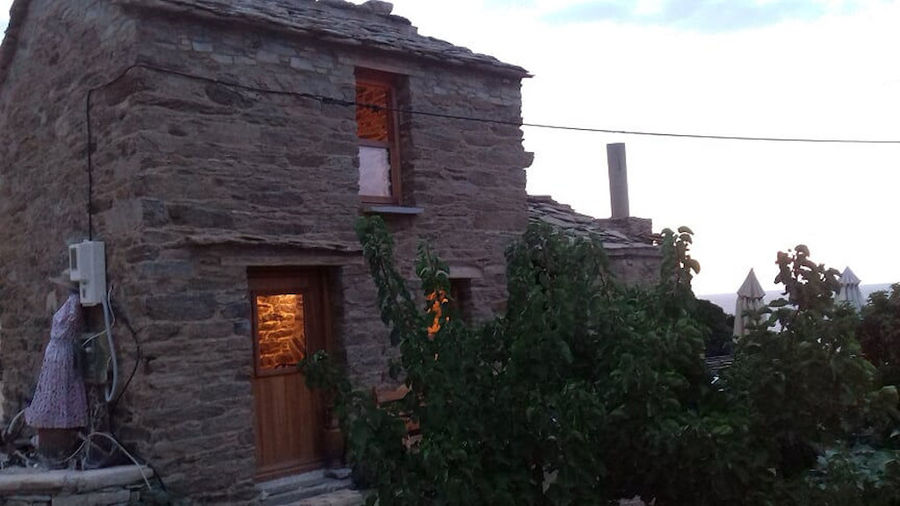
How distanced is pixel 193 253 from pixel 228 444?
1509 millimetres

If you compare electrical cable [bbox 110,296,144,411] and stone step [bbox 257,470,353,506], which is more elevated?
electrical cable [bbox 110,296,144,411]

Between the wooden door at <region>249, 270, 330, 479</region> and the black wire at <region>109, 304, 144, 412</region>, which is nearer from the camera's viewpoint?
the black wire at <region>109, 304, 144, 412</region>

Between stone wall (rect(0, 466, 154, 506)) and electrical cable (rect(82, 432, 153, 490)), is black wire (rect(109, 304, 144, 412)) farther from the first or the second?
stone wall (rect(0, 466, 154, 506))

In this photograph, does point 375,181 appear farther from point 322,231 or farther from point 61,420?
point 61,420

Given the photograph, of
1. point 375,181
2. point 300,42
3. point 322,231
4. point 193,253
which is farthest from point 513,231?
point 193,253

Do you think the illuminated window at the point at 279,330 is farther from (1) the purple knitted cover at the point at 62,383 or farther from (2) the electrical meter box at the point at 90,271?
(1) the purple knitted cover at the point at 62,383

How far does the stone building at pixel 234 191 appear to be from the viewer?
20.8 feet

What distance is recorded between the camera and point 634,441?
3781 mm

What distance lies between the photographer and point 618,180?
12875 millimetres

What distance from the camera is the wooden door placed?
7.05 m

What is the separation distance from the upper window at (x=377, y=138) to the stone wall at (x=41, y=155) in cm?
229

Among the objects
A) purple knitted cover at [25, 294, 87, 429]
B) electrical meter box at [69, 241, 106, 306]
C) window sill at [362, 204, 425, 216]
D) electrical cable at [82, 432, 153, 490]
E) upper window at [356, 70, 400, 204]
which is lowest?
electrical cable at [82, 432, 153, 490]

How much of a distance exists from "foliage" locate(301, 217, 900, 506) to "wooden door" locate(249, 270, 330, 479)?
3132mm

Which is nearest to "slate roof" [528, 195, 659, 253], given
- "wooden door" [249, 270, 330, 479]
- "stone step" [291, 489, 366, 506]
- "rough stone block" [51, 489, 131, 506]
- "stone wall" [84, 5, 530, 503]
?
"stone wall" [84, 5, 530, 503]
